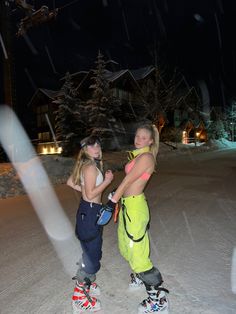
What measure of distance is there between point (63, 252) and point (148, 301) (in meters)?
2.12

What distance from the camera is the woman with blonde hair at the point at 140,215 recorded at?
311cm

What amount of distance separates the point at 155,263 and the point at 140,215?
4.93 feet

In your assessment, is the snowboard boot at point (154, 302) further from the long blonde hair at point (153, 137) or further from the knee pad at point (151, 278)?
Result: the long blonde hair at point (153, 137)

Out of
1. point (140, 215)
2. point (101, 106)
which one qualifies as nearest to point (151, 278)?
point (140, 215)

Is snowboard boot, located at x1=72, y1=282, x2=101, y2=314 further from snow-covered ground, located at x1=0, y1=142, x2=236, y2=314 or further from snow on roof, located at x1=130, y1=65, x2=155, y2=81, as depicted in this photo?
snow on roof, located at x1=130, y1=65, x2=155, y2=81

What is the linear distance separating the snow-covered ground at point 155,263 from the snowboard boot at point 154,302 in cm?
12

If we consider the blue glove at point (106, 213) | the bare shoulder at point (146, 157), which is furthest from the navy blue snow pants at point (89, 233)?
the bare shoulder at point (146, 157)

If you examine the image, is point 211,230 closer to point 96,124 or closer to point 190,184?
point 190,184

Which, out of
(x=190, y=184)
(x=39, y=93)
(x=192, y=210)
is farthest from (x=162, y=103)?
(x=192, y=210)

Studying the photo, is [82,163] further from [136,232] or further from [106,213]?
[136,232]

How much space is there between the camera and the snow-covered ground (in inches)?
131

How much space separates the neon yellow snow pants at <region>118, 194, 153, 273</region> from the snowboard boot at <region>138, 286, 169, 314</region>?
0.25 m

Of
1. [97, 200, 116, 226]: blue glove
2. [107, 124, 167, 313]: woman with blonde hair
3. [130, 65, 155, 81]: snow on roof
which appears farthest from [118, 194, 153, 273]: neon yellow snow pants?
[130, 65, 155, 81]: snow on roof

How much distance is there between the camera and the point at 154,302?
10.2 feet
